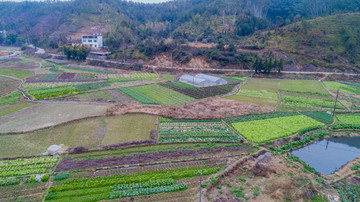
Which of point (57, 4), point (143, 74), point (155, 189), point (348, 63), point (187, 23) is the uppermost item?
point (57, 4)

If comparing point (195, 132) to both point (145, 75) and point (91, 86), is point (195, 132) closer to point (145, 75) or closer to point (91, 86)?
point (91, 86)

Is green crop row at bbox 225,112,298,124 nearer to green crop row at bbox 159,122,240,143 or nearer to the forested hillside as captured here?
green crop row at bbox 159,122,240,143

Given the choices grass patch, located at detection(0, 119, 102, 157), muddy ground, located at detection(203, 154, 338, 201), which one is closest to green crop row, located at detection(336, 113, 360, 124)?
muddy ground, located at detection(203, 154, 338, 201)

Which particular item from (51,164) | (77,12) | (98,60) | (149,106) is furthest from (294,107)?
(77,12)

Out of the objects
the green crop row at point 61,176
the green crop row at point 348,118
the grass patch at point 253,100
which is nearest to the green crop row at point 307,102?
the grass patch at point 253,100

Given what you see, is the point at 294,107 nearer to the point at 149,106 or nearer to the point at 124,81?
the point at 149,106

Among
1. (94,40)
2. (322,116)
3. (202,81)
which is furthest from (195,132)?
(94,40)

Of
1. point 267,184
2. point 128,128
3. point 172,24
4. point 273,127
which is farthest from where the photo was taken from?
point 172,24
